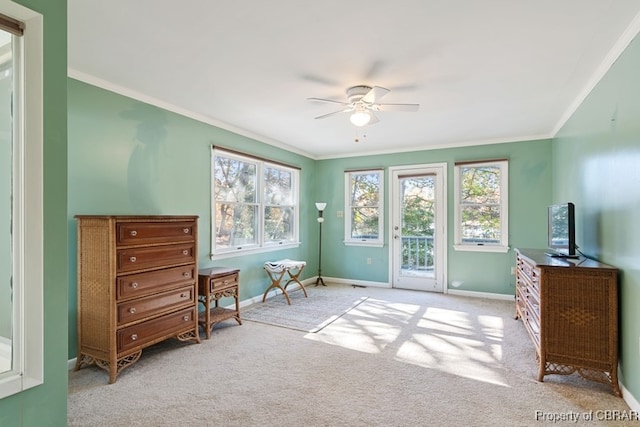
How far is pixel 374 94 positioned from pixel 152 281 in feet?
8.20

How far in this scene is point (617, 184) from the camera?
2.39m

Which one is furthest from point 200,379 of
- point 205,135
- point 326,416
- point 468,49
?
point 468,49

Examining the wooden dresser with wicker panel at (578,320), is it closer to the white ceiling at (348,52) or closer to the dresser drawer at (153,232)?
the white ceiling at (348,52)

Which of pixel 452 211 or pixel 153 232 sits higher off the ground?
pixel 452 211

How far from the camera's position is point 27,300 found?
4.61 ft

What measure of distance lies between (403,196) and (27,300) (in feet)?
17.0

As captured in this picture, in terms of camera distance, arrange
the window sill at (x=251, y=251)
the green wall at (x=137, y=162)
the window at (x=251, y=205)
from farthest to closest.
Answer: the window at (x=251, y=205)
the window sill at (x=251, y=251)
the green wall at (x=137, y=162)

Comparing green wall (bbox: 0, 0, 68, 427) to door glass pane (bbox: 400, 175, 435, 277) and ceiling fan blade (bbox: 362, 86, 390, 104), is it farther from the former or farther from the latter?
door glass pane (bbox: 400, 175, 435, 277)

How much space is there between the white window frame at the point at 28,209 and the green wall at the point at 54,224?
26 millimetres

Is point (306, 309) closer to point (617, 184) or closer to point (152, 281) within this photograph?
point (152, 281)

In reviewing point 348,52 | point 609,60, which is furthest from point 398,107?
point 609,60

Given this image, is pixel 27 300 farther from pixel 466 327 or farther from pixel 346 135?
pixel 346 135

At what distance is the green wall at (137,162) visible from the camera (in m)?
2.76

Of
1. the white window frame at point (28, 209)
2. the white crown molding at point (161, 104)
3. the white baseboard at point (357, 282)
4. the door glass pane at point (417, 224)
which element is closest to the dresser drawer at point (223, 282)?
the white crown molding at point (161, 104)
